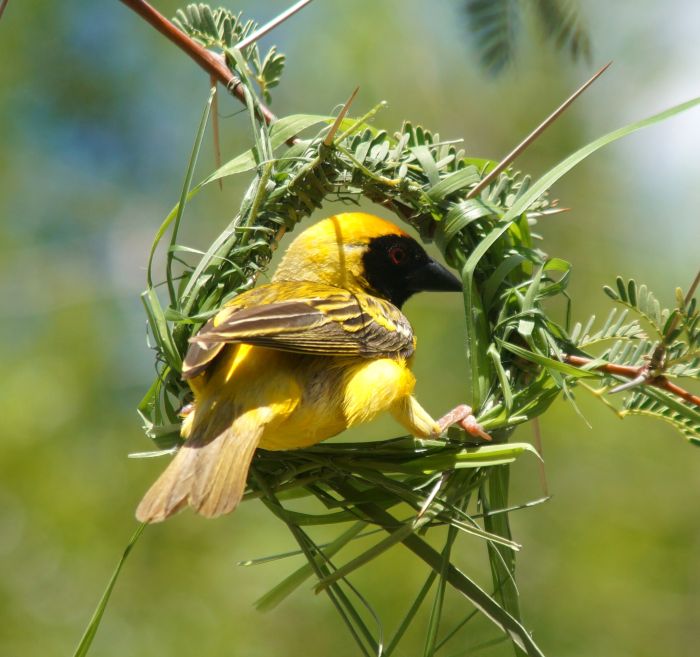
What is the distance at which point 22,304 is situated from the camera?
6.38 meters

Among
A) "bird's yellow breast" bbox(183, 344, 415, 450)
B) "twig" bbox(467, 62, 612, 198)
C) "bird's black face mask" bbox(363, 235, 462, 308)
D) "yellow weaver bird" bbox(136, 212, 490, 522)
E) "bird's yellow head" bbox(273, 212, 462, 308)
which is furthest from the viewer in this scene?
"bird's black face mask" bbox(363, 235, 462, 308)

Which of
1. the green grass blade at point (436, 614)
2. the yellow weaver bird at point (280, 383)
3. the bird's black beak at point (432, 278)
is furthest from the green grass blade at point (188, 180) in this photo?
the bird's black beak at point (432, 278)

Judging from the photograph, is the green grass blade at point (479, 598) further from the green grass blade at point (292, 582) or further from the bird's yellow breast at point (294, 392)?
the bird's yellow breast at point (294, 392)

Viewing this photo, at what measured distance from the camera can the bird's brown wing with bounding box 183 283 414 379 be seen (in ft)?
7.95

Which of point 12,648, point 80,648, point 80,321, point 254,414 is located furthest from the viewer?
point 80,321

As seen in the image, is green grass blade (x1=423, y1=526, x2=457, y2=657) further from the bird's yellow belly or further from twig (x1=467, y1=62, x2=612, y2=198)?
twig (x1=467, y1=62, x2=612, y2=198)

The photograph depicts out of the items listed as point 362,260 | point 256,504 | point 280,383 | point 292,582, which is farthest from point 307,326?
point 256,504

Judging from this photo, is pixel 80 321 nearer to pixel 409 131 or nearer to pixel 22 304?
pixel 22 304

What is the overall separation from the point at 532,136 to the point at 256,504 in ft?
14.8

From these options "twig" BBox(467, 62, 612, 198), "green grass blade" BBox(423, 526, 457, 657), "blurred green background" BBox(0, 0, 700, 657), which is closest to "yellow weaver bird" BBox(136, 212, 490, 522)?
"green grass blade" BBox(423, 526, 457, 657)

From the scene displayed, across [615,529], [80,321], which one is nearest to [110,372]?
[80,321]

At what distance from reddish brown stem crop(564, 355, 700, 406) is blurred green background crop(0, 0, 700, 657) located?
2406mm

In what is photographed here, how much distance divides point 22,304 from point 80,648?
4367 millimetres

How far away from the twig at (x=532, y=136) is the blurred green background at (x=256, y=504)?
108 inches
